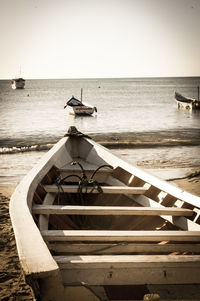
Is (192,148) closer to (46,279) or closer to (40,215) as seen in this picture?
(40,215)

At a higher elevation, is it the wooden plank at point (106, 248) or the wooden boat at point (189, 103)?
the wooden boat at point (189, 103)

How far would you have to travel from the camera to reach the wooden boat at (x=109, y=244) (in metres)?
1.92

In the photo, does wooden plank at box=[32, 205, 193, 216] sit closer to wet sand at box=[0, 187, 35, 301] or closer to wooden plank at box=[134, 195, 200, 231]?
wooden plank at box=[134, 195, 200, 231]

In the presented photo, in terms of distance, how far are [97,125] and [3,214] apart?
842 inches

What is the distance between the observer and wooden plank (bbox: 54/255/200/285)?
2.25 m

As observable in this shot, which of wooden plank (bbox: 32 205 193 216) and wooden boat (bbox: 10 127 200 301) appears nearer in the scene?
wooden boat (bbox: 10 127 200 301)

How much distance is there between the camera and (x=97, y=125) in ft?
89.9

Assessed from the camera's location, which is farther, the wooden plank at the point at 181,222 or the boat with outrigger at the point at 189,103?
the boat with outrigger at the point at 189,103

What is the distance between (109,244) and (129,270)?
0.57 m

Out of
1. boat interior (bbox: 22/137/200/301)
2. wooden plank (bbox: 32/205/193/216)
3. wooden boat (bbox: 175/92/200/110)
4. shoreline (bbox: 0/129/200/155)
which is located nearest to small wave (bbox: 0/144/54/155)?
shoreline (bbox: 0/129/200/155)

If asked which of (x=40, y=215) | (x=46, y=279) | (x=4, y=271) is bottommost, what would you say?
(x=4, y=271)

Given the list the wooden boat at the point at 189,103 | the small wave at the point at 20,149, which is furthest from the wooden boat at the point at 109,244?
the wooden boat at the point at 189,103

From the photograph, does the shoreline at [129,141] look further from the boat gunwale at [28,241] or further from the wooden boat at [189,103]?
the wooden boat at [189,103]

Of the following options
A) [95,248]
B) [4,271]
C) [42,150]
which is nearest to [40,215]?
[95,248]
